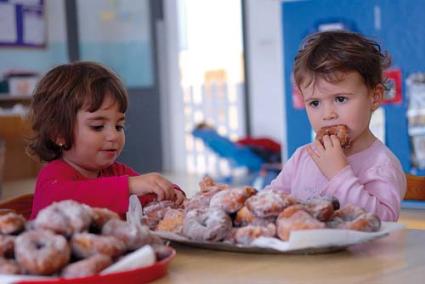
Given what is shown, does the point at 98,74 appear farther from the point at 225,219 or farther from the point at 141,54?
the point at 141,54

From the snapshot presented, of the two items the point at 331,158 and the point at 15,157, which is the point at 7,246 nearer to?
the point at 331,158

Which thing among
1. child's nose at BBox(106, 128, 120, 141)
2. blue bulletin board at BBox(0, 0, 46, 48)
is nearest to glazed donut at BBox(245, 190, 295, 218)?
child's nose at BBox(106, 128, 120, 141)

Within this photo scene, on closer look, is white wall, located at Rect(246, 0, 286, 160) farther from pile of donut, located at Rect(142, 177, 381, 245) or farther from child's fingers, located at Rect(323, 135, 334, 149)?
pile of donut, located at Rect(142, 177, 381, 245)

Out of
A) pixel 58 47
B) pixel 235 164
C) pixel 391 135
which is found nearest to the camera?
pixel 391 135

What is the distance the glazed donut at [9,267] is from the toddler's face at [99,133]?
74 centimetres

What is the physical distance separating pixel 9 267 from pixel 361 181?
0.70 meters

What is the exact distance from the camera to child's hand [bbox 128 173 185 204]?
1.35 m

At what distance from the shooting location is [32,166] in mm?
6934

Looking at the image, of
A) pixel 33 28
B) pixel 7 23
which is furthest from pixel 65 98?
pixel 33 28

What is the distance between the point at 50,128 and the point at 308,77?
22.6 inches

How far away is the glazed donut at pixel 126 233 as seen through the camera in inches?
34.4

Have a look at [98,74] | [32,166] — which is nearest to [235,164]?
[32,166]

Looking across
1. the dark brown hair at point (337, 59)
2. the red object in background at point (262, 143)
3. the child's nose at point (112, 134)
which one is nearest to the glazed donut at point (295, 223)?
the dark brown hair at point (337, 59)

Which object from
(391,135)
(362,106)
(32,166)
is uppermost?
(362,106)
